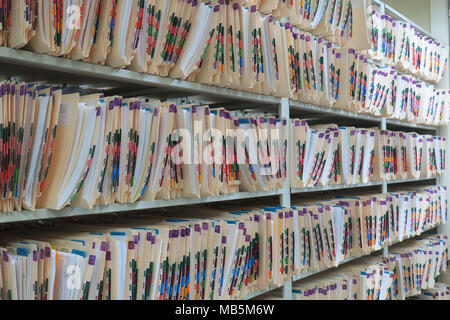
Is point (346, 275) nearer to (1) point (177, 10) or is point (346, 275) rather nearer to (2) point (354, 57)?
(2) point (354, 57)

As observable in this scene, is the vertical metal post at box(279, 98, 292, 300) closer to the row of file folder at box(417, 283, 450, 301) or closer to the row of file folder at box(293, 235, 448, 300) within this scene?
the row of file folder at box(293, 235, 448, 300)

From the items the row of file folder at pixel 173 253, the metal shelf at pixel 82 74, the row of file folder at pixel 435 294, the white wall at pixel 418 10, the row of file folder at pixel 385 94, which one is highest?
the white wall at pixel 418 10

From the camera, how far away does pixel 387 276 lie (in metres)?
2.67

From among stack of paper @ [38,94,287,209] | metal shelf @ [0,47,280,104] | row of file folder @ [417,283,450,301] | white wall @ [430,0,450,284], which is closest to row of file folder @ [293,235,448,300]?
row of file folder @ [417,283,450,301]

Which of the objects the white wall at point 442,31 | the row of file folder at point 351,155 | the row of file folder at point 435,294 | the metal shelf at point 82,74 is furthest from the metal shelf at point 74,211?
the white wall at point 442,31

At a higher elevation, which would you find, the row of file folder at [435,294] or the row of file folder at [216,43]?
the row of file folder at [216,43]

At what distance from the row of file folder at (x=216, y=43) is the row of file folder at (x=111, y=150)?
0.41ft

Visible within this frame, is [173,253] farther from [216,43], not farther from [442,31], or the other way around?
[442,31]

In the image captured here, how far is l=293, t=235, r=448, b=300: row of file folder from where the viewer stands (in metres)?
2.19

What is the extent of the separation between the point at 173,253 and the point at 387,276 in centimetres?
172

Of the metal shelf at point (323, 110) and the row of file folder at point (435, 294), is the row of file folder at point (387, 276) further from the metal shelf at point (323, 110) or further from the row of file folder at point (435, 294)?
the metal shelf at point (323, 110)

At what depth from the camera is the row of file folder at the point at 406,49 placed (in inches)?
112

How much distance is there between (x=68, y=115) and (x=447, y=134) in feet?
11.4
